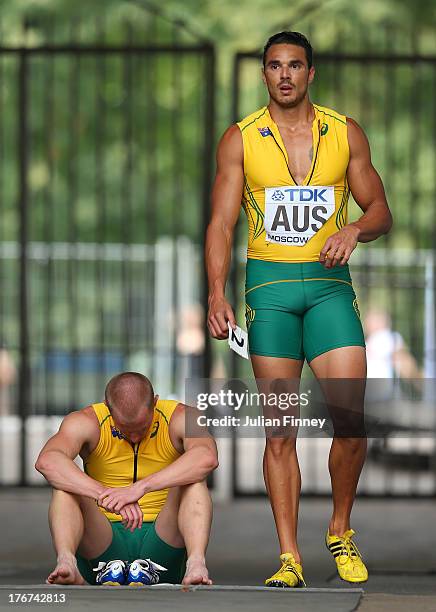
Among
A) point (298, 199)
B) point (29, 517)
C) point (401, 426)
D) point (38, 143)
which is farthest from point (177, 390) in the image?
point (298, 199)

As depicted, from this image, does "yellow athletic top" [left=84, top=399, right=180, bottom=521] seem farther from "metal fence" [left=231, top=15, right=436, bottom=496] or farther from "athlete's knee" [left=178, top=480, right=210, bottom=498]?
"metal fence" [left=231, top=15, right=436, bottom=496]

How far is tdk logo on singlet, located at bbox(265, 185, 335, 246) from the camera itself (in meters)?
6.16

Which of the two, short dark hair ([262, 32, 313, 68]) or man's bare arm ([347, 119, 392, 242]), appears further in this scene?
man's bare arm ([347, 119, 392, 242])

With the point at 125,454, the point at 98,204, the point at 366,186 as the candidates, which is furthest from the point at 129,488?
the point at 98,204

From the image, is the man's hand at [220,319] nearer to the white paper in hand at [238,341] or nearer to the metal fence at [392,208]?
the white paper in hand at [238,341]

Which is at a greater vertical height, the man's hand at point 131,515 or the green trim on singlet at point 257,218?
the green trim on singlet at point 257,218

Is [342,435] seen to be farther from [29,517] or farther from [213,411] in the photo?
[29,517]

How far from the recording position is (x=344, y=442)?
6320 millimetres

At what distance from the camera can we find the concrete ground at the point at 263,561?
558 cm

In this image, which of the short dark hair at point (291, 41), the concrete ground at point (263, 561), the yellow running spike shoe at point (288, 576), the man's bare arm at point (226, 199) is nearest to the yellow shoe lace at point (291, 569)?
the yellow running spike shoe at point (288, 576)

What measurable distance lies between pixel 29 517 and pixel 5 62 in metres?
10.2

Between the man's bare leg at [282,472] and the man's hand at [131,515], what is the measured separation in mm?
500

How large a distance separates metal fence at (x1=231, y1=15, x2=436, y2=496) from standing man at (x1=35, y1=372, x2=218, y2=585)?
13.5ft

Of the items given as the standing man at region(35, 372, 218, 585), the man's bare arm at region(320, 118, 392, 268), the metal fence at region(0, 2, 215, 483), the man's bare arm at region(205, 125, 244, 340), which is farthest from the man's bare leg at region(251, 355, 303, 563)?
the metal fence at region(0, 2, 215, 483)
